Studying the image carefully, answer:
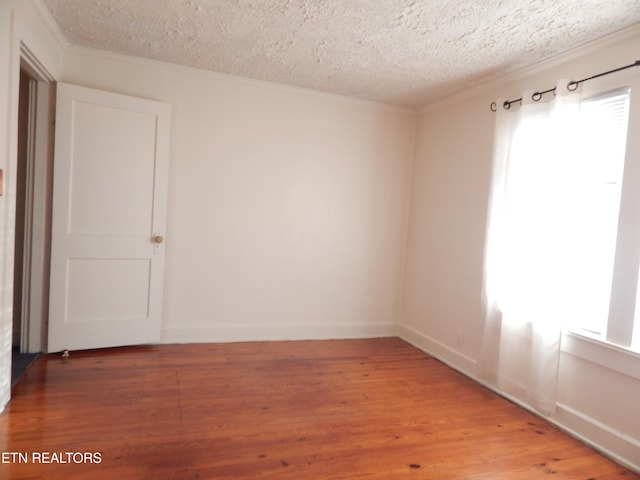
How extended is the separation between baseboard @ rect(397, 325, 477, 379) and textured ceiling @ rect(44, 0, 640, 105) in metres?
2.46

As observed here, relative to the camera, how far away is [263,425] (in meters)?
2.42

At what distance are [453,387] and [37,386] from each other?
10.1 feet

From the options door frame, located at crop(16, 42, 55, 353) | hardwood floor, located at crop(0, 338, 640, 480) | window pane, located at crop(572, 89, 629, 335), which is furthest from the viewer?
door frame, located at crop(16, 42, 55, 353)

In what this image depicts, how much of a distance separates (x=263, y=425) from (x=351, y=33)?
104 inches

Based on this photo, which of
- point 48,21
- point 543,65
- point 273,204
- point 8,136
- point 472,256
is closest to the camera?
point 8,136

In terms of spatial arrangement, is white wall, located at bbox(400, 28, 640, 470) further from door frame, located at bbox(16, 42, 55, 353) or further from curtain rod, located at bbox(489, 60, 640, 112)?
door frame, located at bbox(16, 42, 55, 353)

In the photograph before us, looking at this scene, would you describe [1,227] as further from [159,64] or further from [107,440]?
[159,64]

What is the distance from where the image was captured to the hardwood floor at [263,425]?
2.03 meters

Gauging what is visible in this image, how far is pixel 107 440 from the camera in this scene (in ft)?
7.07

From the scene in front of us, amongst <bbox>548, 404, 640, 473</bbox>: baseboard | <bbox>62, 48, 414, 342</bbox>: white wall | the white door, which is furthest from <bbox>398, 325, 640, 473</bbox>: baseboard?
the white door

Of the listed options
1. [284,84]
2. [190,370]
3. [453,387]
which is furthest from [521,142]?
[190,370]

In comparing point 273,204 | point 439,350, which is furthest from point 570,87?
point 273,204

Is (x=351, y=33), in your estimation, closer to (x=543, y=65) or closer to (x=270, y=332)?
(x=543, y=65)

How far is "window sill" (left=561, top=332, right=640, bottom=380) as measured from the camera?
7.55 ft
